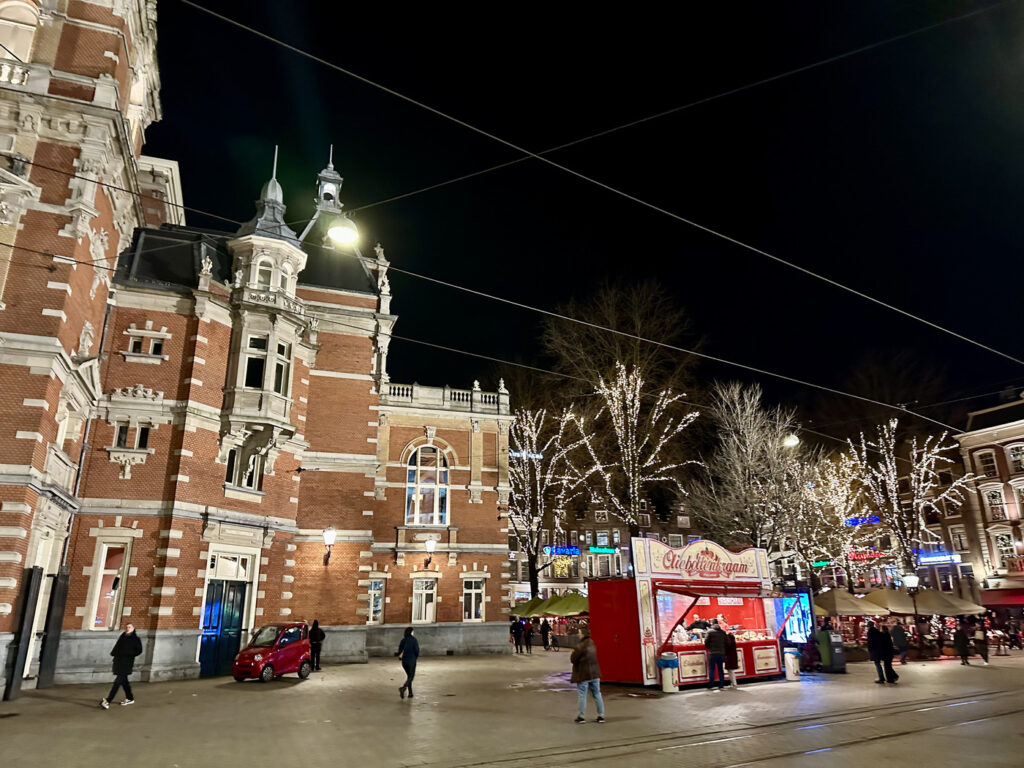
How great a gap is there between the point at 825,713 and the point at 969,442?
4067 cm

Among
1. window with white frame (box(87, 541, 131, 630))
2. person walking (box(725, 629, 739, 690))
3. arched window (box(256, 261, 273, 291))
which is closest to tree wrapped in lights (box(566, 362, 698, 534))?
person walking (box(725, 629, 739, 690))

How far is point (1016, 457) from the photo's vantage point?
43.0 m

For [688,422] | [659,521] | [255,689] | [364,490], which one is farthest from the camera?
[659,521]

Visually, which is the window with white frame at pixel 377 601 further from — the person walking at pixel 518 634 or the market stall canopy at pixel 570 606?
the market stall canopy at pixel 570 606

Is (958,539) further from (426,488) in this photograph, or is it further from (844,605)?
(426,488)

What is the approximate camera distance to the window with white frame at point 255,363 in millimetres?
24250

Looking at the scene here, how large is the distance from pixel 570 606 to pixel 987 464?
33.7 m

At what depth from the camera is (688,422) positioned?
115 ft

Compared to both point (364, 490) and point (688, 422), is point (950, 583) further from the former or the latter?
point (364, 490)

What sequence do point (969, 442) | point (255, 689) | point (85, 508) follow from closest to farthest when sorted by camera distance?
point (255, 689) → point (85, 508) → point (969, 442)

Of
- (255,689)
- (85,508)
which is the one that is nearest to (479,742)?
(255,689)

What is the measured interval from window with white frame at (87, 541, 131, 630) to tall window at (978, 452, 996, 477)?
49.6m

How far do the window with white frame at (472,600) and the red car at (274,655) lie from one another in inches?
444

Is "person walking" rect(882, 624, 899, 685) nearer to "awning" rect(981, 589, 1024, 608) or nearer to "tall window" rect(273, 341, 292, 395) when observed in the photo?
"tall window" rect(273, 341, 292, 395)
